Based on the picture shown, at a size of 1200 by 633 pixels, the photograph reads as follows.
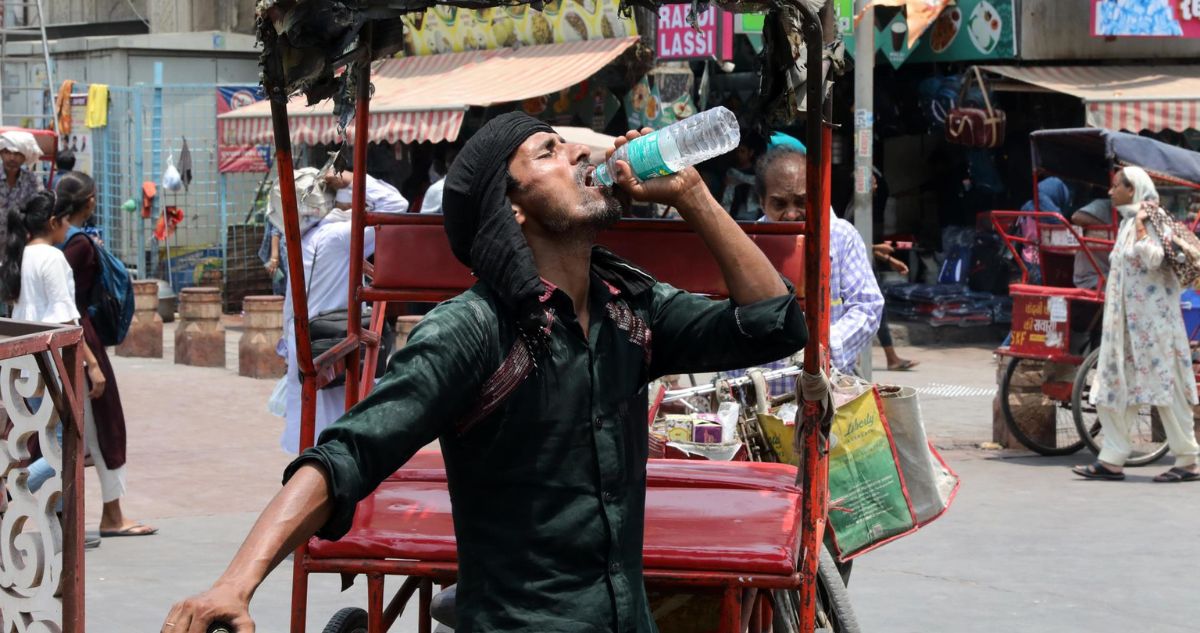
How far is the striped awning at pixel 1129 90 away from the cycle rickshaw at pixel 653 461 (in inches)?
417

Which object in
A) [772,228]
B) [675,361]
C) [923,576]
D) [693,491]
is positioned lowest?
[923,576]

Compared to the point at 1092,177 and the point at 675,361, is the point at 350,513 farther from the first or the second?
the point at 1092,177

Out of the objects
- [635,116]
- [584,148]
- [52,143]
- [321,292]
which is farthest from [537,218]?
[52,143]

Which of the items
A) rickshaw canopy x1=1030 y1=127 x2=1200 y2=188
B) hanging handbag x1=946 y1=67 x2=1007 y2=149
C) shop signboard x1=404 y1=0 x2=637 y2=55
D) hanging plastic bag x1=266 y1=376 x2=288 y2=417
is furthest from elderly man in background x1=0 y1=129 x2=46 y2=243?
hanging handbag x1=946 y1=67 x2=1007 y2=149

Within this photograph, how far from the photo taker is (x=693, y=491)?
4254mm

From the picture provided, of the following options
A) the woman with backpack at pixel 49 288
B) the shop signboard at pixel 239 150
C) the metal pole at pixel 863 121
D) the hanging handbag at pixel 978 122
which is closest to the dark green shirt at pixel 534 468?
the woman with backpack at pixel 49 288

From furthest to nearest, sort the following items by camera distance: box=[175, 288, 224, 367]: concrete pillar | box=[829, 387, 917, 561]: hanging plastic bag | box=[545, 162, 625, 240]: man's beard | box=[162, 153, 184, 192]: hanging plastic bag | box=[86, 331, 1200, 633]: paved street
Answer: box=[162, 153, 184, 192]: hanging plastic bag < box=[175, 288, 224, 367]: concrete pillar < box=[86, 331, 1200, 633]: paved street < box=[829, 387, 917, 561]: hanging plastic bag < box=[545, 162, 625, 240]: man's beard

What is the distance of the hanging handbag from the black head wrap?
12369 millimetres

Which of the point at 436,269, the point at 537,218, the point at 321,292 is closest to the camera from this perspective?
the point at 537,218

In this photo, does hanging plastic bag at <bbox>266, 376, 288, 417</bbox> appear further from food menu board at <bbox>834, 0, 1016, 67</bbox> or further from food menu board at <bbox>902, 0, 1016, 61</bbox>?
food menu board at <bbox>902, 0, 1016, 61</bbox>

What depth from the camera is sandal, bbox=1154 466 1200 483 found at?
8992 mm

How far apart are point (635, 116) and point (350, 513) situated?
13389 mm

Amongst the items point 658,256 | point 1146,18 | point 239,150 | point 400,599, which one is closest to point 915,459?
point 658,256

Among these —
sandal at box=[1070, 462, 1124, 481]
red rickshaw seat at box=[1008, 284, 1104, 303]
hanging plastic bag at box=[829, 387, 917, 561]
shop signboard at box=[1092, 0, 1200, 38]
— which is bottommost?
sandal at box=[1070, 462, 1124, 481]
